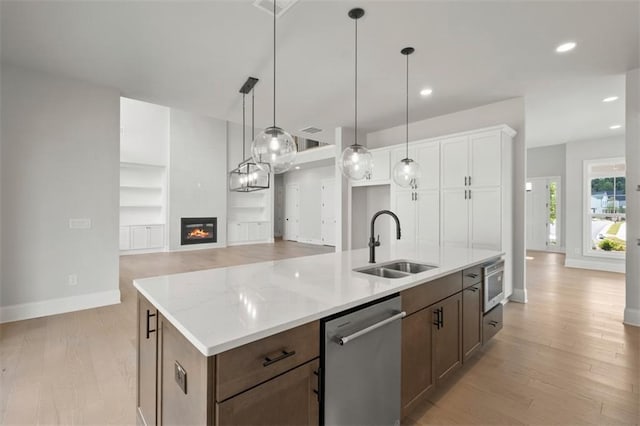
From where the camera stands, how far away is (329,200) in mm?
10445

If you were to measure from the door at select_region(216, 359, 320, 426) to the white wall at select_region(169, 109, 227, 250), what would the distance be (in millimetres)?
8767

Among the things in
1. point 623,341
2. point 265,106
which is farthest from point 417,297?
point 265,106

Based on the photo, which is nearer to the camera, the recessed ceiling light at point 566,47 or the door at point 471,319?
the door at point 471,319

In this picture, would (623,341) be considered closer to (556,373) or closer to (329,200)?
(556,373)

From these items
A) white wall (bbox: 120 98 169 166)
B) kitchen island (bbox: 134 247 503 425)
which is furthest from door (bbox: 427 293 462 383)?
white wall (bbox: 120 98 169 166)

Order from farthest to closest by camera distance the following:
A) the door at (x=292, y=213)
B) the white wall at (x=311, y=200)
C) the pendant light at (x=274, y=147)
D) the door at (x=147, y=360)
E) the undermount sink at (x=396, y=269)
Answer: the door at (x=292, y=213) → the white wall at (x=311, y=200) → the pendant light at (x=274, y=147) → the undermount sink at (x=396, y=269) → the door at (x=147, y=360)

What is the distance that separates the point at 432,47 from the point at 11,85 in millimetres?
4691

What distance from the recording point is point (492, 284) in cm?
264

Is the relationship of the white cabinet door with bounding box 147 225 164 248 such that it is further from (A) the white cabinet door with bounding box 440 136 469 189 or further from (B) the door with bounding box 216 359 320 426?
(B) the door with bounding box 216 359 320 426

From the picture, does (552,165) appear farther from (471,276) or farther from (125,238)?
(125,238)

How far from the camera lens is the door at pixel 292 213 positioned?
11680 mm

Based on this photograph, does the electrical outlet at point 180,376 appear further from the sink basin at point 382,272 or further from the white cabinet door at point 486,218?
the white cabinet door at point 486,218

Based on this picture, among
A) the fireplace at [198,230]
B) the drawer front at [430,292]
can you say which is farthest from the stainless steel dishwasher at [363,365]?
the fireplace at [198,230]

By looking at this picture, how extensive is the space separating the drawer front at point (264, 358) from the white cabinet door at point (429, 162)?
397 cm
